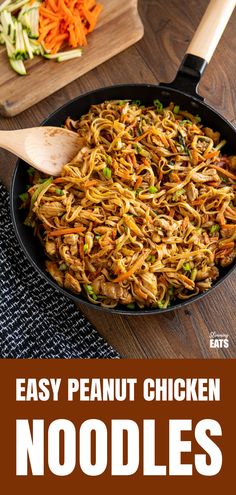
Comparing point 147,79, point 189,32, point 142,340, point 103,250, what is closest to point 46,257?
point 103,250

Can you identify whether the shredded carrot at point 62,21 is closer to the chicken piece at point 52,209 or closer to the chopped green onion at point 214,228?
the chicken piece at point 52,209

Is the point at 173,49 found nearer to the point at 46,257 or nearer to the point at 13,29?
the point at 13,29

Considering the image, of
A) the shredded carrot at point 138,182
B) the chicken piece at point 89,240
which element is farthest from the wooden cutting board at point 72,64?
the chicken piece at point 89,240

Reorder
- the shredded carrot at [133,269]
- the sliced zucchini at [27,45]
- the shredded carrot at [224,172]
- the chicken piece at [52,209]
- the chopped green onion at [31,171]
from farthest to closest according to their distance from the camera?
the sliced zucchini at [27,45] → the chopped green onion at [31,171] → the shredded carrot at [224,172] → the chicken piece at [52,209] → the shredded carrot at [133,269]

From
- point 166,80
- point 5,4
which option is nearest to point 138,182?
point 166,80

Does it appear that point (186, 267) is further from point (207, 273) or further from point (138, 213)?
point (138, 213)

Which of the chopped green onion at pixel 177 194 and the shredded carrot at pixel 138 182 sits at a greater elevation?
the shredded carrot at pixel 138 182
